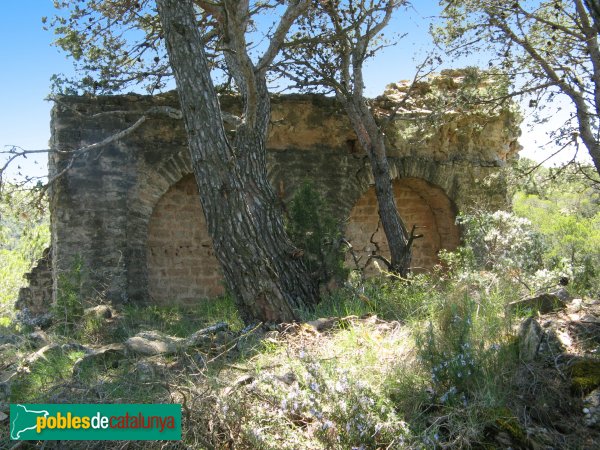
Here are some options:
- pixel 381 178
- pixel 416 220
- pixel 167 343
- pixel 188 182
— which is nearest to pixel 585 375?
pixel 167 343

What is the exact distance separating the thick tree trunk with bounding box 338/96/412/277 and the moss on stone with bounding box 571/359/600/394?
4.79m

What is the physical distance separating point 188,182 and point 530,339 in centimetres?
707

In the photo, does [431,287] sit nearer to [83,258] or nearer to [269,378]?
→ [269,378]

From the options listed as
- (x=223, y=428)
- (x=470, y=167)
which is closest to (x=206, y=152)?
(x=223, y=428)

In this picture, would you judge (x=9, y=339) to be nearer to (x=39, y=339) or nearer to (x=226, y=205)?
(x=39, y=339)

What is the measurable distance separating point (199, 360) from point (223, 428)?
120 centimetres

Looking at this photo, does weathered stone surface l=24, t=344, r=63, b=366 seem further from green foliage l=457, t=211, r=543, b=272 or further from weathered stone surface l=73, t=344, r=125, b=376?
green foliage l=457, t=211, r=543, b=272

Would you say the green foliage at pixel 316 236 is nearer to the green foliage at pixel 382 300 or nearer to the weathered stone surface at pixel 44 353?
the green foliage at pixel 382 300

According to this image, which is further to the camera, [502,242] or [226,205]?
[502,242]

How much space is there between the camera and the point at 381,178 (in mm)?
9094

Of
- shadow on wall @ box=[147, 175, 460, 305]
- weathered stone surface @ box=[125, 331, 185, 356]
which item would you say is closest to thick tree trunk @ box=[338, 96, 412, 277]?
shadow on wall @ box=[147, 175, 460, 305]
